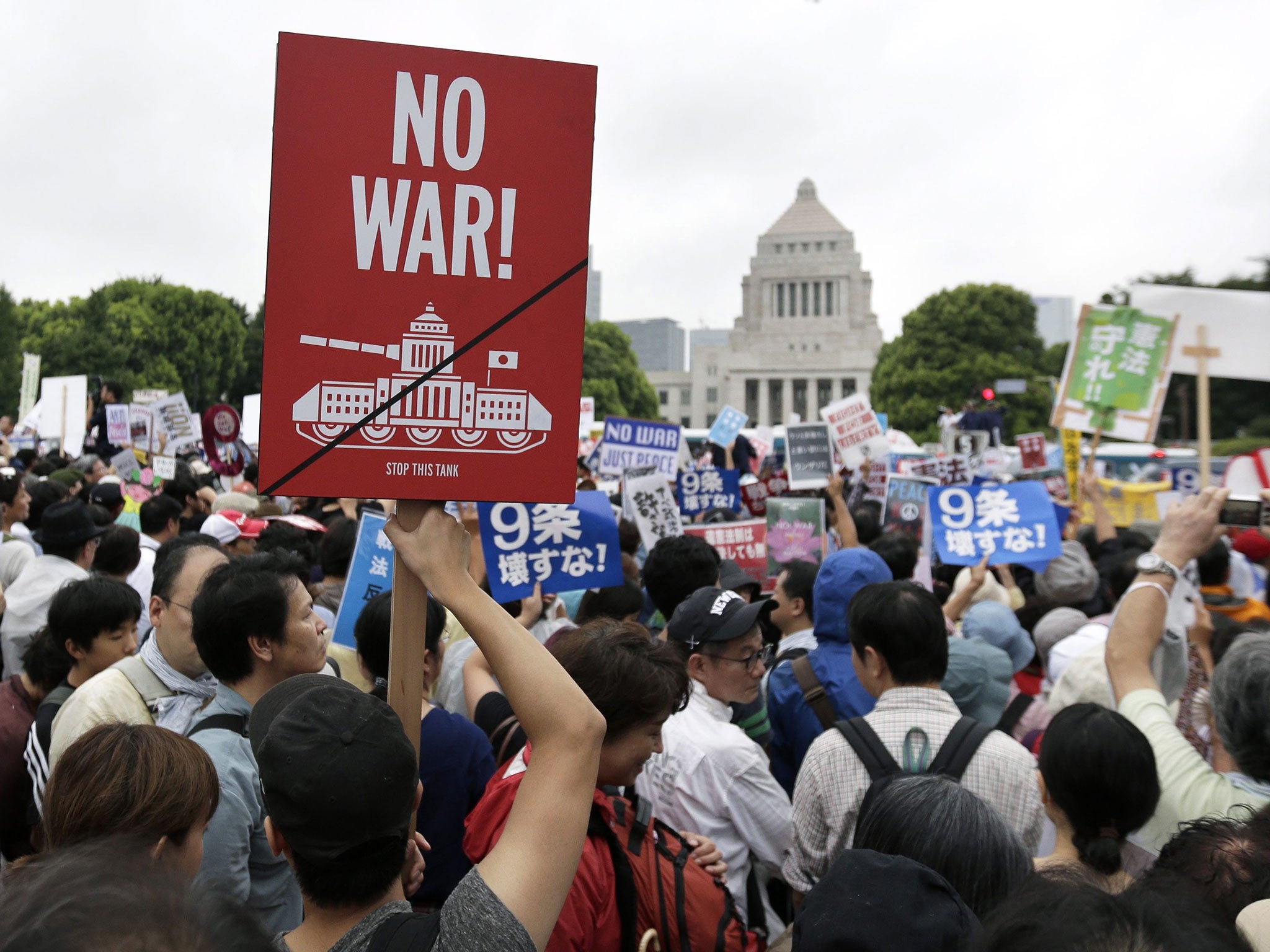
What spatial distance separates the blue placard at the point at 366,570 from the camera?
4.19 meters

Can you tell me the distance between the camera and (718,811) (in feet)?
8.93

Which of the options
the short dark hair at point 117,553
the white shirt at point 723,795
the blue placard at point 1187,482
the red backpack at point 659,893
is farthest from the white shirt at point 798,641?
the blue placard at point 1187,482

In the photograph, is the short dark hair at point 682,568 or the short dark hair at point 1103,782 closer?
the short dark hair at point 1103,782

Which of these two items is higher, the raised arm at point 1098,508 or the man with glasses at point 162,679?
the raised arm at point 1098,508

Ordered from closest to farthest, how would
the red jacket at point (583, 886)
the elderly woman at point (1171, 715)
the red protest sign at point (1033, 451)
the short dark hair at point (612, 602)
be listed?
the red jacket at point (583, 886)
the elderly woman at point (1171, 715)
the short dark hair at point (612, 602)
the red protest sign at point (1033, 451)

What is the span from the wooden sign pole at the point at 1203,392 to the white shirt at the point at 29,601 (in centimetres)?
453

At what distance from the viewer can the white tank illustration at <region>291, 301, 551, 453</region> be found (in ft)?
5.94

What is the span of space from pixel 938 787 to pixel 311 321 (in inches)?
54.1

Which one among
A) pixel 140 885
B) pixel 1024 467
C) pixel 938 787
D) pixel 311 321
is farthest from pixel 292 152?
pixel 1024 467

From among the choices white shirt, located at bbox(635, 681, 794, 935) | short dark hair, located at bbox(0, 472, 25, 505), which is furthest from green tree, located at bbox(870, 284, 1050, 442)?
white shirt, located at bbox(635, 681, 794, 935)

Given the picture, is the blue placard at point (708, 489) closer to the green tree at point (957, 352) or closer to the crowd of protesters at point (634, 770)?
the crowd of protesters at point (634, 770)

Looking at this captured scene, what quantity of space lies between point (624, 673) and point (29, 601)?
3.58 m

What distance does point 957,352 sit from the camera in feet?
180

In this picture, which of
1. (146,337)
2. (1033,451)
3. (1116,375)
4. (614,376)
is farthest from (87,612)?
(614,376)
